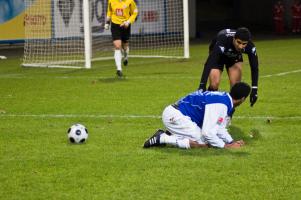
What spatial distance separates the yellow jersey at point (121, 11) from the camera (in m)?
19.0

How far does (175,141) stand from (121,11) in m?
10.1

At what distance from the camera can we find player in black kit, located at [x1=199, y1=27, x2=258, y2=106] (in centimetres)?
1012

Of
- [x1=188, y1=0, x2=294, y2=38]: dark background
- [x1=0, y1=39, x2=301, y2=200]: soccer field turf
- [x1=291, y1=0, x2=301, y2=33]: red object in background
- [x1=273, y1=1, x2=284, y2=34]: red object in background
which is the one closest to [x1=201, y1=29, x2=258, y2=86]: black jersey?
[x1=0, y1=39, x2=301, y2=200]: soccer field turf

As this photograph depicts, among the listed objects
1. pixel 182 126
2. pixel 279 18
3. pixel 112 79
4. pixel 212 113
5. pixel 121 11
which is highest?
pixel 212 113

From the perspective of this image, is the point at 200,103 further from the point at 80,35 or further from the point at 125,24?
the point at 80,35

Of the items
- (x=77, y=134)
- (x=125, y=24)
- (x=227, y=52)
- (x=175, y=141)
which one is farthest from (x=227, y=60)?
(x=125, y=24)

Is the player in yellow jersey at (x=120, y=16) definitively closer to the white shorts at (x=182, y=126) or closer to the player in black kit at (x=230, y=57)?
the player in black kit at (x=230, y=57)

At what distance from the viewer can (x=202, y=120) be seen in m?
9.33

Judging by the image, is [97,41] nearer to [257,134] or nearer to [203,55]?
[203,55]

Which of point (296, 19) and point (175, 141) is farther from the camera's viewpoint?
point (296, 19)

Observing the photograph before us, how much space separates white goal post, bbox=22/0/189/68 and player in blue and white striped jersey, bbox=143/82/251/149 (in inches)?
419

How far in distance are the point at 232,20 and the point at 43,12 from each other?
2432 centimetres

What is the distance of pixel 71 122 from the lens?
11.6 meters

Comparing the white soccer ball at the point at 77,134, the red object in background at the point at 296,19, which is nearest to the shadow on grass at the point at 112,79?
the white soccer ball at the point at 77,134
